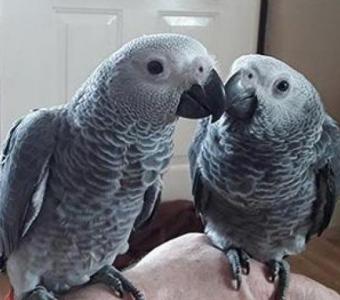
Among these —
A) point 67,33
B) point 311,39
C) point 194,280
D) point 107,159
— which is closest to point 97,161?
point 107,159

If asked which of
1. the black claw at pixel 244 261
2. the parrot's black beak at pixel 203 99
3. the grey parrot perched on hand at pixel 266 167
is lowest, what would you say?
the black claw at pixel 244 261

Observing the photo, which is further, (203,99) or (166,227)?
(166,227)

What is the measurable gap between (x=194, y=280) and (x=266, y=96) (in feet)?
1.07

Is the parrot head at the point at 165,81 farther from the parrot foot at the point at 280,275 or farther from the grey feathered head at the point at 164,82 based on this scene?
the parrot foot at the point at 280,275

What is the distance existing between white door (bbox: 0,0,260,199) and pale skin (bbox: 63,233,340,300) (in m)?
1.04

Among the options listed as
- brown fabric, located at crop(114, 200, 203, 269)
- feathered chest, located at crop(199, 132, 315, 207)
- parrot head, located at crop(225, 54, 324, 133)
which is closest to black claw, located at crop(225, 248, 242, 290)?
feathered chest, located at crop(199, 132, 315, 207)

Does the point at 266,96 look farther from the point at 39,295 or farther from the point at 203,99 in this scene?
the point at 39,295

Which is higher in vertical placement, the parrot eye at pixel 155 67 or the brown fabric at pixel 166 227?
the parrot eye at pixel 155 67

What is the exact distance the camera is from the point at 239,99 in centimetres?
106

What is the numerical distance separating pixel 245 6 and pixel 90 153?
157cm

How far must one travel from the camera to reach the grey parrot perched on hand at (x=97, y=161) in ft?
3.07

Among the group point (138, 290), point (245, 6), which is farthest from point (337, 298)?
point (245, 6)

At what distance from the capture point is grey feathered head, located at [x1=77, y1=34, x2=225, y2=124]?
927mm

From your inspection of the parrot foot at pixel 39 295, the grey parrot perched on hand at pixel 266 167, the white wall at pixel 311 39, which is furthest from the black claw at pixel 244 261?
the white wall at pixel 311 39
